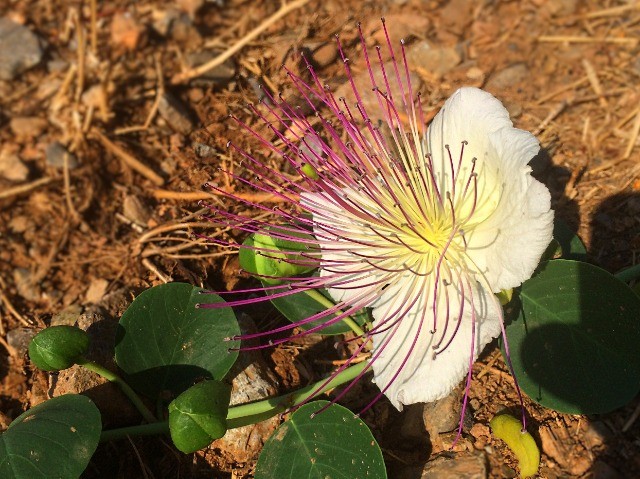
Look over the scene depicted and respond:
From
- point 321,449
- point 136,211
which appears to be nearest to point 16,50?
point 136,211

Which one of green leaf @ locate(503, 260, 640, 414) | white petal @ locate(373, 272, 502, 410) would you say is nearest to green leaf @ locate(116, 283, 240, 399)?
white petal @ locate(373, 272, 502, 410)

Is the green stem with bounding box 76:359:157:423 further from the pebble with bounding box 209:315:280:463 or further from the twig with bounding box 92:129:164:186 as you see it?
the twig with bounding box 92:129:164:186

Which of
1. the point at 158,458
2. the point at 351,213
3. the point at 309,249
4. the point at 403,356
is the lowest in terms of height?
the point at 158,458

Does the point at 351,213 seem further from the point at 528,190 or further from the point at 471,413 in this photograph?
the point at 471,413

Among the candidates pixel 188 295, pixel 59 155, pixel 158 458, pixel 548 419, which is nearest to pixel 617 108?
pixel 548 419

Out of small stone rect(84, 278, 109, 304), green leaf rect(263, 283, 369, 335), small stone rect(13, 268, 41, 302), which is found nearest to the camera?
green leaf rect(263, 283, 369, 335)

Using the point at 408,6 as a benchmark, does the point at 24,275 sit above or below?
below

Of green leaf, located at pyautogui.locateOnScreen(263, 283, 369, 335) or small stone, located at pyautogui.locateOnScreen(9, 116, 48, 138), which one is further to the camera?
small stone, located at pyautogui.locateOnScreen(9, 116, 48, 138)

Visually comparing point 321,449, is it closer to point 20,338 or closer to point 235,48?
point 20,338
